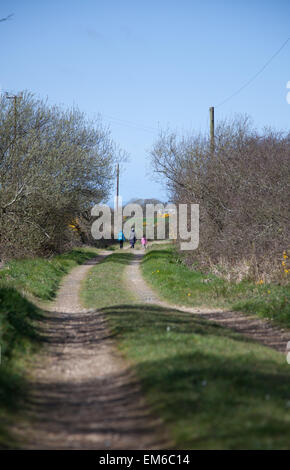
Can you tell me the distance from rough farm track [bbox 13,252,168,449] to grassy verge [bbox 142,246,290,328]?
14.3 feet

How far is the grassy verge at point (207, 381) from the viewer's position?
4750mm

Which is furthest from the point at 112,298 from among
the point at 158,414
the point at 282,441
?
the point at 282,441

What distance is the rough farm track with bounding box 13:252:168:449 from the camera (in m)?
5.02

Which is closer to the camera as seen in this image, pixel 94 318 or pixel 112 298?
pixel 94 318

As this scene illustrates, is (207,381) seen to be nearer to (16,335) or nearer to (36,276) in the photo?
(16,335)

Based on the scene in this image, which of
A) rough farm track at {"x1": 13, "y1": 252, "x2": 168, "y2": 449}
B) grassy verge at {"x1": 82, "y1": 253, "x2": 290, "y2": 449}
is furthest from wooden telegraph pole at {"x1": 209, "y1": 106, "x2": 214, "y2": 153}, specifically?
rough farm track at {"x1": 13, "y1": 252, "x2": 168, "y2": 449}

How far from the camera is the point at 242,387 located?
239 inches

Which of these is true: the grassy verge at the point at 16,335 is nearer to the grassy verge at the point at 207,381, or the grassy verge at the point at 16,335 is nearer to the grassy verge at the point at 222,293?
the grassy verge at the point at 207,381

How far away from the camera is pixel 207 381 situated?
6.24m

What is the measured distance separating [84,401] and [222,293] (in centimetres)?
983

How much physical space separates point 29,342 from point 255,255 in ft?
31.3

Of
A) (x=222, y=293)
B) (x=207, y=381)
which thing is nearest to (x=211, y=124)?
(x=222, y=293)

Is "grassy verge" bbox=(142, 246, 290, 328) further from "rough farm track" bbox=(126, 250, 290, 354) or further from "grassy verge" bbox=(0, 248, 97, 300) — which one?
"grassy verge" bbox=(0, 248, 97, 300)
